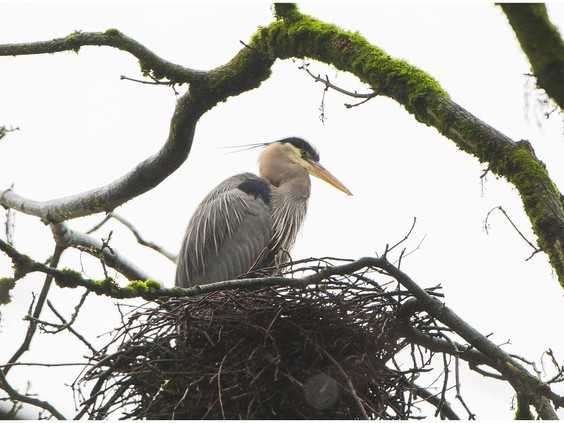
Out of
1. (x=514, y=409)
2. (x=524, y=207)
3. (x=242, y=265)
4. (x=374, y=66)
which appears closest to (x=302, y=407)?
(x=514, y=409)

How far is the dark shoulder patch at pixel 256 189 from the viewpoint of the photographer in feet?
15.7

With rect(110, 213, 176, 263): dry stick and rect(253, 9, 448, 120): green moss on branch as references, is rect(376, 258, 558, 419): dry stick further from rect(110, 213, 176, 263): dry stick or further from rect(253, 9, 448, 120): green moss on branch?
rect(110, 213, 176, 263): dry stick

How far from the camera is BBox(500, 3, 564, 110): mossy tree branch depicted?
1632mm

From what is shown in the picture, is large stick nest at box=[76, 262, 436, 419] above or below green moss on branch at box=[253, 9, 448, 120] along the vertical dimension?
below

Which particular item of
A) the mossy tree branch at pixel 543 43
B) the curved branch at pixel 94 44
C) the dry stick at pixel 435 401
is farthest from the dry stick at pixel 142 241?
the mossy tree branch at pixel 543 43

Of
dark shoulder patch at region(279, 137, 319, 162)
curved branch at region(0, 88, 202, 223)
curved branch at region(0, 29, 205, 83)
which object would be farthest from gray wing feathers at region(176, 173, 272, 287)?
curved branch at region(0, 29, 205, 83)

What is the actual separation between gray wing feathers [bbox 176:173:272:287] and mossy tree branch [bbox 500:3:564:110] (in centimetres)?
300

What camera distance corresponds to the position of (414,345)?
2.68 metres

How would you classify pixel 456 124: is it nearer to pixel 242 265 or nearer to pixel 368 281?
pixel 368 281

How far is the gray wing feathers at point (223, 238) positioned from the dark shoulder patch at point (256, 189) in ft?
0.21

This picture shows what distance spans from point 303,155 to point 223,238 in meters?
1.04

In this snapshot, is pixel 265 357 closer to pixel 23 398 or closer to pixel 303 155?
pixel 23 398

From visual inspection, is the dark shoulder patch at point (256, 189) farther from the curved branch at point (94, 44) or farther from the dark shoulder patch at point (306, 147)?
the curved branch at point (94, 44)

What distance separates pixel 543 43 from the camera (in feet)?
5.37
